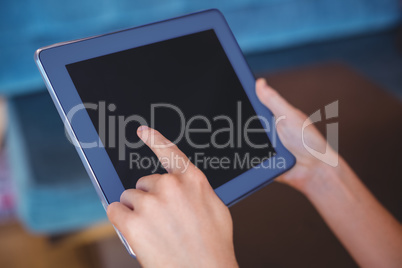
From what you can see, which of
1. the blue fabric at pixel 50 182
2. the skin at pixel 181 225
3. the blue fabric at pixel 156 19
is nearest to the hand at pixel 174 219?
the skin at pixel 181 225

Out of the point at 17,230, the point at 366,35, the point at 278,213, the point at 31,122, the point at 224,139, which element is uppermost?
the point at 31,122

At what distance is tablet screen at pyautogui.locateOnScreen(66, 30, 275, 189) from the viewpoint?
529mm

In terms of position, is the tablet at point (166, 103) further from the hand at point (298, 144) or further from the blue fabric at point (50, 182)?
the blue fabric at point (50, 182)

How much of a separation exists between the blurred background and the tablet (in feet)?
0.42

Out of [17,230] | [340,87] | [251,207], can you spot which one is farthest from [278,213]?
[17,230]

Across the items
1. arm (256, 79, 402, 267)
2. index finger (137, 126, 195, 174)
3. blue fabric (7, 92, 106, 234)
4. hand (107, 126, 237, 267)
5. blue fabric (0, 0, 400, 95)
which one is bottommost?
arm (256, 79, 402, 267)

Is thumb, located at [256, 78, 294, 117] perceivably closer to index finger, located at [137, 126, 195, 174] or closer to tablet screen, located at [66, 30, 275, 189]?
tablet screen, located at [66, 30, 275, 189]

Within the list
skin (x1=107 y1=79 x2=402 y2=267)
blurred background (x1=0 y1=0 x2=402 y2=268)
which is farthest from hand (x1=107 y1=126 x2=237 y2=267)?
blurred background (x1=0 y1=0 x2=402 y2=268)

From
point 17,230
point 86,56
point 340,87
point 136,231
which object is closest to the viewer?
point 136,231

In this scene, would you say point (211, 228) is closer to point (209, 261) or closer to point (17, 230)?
point (209, 261)

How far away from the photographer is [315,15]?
178 centimetres

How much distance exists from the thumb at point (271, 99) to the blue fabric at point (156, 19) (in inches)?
37.6

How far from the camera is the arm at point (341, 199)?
0.64 meters

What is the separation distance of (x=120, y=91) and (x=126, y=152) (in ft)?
0.30
